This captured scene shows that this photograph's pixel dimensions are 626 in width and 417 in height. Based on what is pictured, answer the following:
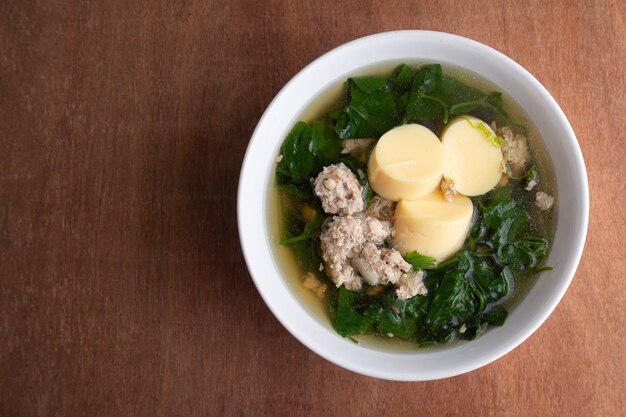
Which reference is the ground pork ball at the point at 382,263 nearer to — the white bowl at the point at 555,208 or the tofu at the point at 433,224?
the tofu at the point at 433,224

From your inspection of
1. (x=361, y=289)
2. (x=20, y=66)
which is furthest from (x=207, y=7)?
(x=361, y=289)

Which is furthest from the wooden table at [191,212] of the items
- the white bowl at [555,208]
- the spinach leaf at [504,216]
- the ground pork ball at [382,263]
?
the ground pork ball at [382,263]

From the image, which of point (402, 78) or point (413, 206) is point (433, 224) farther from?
point (402, 78)

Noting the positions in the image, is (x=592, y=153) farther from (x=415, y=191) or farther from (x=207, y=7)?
(x=207, y=7)

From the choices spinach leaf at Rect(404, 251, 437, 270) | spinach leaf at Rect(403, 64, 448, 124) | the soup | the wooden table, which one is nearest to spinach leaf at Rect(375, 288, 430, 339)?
the soup

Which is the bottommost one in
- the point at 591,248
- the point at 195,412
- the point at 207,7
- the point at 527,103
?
the point at 195,412

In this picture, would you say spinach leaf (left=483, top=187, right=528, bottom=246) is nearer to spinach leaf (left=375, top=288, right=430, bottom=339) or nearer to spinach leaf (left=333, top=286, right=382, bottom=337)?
spinach leaf (left=375, top=288, right=430, bottom=339)

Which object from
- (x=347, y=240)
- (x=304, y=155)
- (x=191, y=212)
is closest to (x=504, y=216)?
(x=347, y=240)
